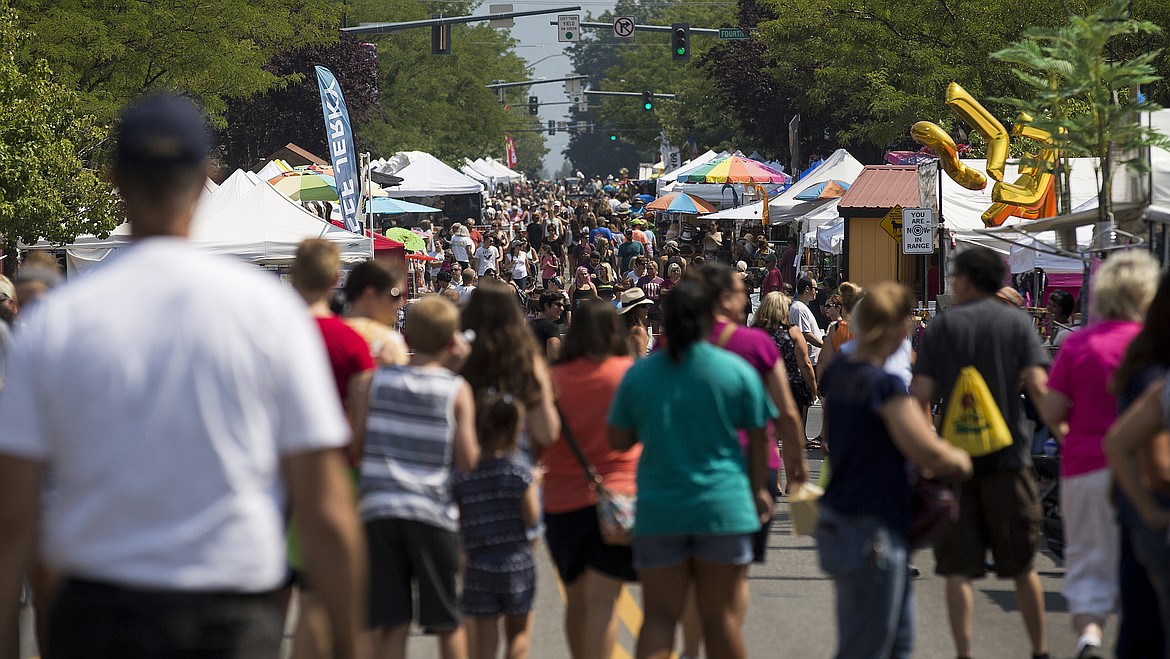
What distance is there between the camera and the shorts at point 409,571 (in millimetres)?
5164

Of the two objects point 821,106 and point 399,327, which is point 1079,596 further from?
point 821,106

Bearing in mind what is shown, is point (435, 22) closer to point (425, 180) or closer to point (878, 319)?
point (425, 180)

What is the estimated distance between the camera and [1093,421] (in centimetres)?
567

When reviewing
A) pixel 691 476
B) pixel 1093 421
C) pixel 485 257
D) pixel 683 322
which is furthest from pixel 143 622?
pixel 485 257

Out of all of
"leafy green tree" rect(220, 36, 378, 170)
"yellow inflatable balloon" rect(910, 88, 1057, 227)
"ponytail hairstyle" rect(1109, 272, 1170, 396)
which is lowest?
"ponytail hairstyle" rect(1109, 272, 1170, 396)

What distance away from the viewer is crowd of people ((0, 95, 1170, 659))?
8.32ft

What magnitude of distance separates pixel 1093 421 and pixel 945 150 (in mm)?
10207

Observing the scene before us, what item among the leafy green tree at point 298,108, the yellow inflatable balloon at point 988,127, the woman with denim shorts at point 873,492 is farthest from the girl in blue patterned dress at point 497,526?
the leafy green tree at point 298,108

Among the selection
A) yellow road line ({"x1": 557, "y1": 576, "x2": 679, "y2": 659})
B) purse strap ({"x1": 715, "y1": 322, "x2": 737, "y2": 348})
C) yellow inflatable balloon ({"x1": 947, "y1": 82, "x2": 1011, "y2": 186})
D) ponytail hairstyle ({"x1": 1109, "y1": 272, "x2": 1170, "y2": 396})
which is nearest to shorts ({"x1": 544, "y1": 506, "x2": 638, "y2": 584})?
purse strap ({"x1": 715, "y1": 322, "x2": 737, "y2": 348})

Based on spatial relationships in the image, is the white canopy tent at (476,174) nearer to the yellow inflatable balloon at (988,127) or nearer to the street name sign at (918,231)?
the street name sign at (918,231)

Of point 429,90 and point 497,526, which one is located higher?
point 429,90

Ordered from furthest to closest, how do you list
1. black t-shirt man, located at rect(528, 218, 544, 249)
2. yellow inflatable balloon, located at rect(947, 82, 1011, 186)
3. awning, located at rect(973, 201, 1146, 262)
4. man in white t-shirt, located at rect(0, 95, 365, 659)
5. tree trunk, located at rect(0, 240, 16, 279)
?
black t-shirt man, located at rect(528, 218, 544, 249) < tree trunk, located at rect(0, 240, 16, 279) < yellow inflatable balloon, located at rect(947, 82, 1011, 186) < awning, located at rect(973, 201, 1146, 262) < man in white t-shirt, located at rect(0, 95, 365, 659)

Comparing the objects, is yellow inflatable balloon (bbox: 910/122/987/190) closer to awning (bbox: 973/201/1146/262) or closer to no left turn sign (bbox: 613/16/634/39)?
awning (bbox: 973/201/1146/262)

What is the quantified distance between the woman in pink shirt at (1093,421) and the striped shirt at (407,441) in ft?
7.66
